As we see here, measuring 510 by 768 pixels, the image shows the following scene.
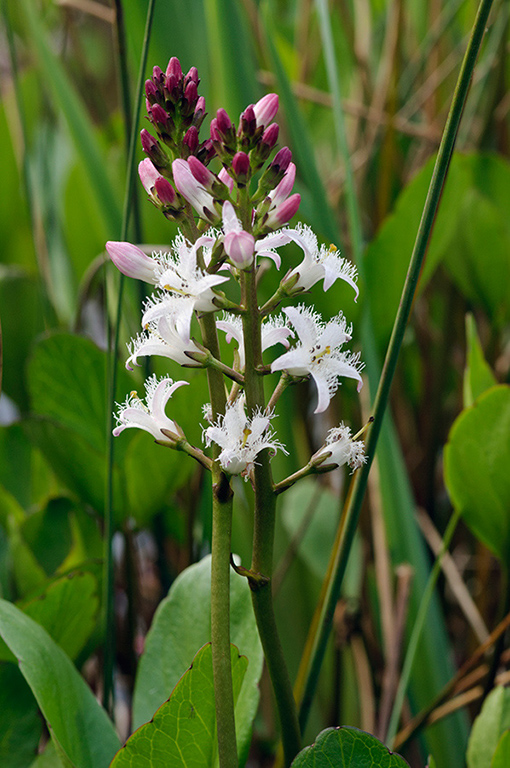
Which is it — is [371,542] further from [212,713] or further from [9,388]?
[212,713]

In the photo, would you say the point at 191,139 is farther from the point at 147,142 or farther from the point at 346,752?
the point at 346,752

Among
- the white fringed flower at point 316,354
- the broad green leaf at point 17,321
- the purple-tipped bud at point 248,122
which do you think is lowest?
the white fringed flower at point 316,354

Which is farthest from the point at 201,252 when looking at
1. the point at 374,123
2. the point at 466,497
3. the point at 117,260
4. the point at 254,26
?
the point at 254,26

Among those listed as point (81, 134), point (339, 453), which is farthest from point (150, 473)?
point (81, 134)

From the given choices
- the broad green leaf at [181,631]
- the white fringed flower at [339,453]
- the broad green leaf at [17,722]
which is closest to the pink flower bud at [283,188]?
the white fringed flower at [339,453]

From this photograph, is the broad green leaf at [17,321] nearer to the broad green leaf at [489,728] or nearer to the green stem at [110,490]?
the green stem at [110,490]

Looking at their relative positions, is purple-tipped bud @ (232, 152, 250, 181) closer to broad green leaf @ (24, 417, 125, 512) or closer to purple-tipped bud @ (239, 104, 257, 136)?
purple-tipped bud @ (239, 104, 257, 136)
